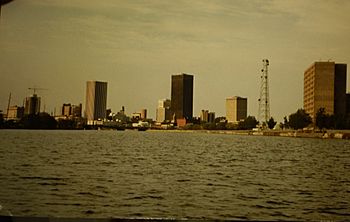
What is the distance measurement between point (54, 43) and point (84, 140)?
2.92ft

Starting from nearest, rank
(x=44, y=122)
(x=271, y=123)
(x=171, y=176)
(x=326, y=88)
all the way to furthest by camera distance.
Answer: (x=326, y=88)
(x=171, y=176)
(x=271, y=123)
(x=44, y=122)

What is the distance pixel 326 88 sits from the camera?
3.54m

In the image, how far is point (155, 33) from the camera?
368 centimetres

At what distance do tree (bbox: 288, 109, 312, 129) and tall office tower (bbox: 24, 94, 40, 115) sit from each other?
2.23m

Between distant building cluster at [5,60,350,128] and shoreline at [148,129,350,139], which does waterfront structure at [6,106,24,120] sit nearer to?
distant building cluster at [5,60,350,128]

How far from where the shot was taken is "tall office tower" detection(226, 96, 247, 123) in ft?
12.2

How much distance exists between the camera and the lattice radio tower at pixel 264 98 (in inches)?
147

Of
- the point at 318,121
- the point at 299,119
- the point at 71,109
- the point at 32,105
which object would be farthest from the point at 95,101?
the point at 318,121

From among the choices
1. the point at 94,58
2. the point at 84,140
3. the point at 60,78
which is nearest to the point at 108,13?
the point at 94,58

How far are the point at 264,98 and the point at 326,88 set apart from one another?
53cm

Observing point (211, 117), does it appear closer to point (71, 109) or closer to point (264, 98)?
point (264, 98)

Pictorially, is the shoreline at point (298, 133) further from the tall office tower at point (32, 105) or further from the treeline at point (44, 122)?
the tall office tower at point (32, 105)

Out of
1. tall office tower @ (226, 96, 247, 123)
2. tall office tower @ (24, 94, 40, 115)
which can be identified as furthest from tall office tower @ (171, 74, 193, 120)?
tall office tower @ (24, 94, 40, 115)

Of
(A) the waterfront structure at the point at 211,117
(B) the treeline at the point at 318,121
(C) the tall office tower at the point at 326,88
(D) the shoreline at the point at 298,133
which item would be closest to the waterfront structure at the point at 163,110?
(D) the shoreline at the point at 298,133
